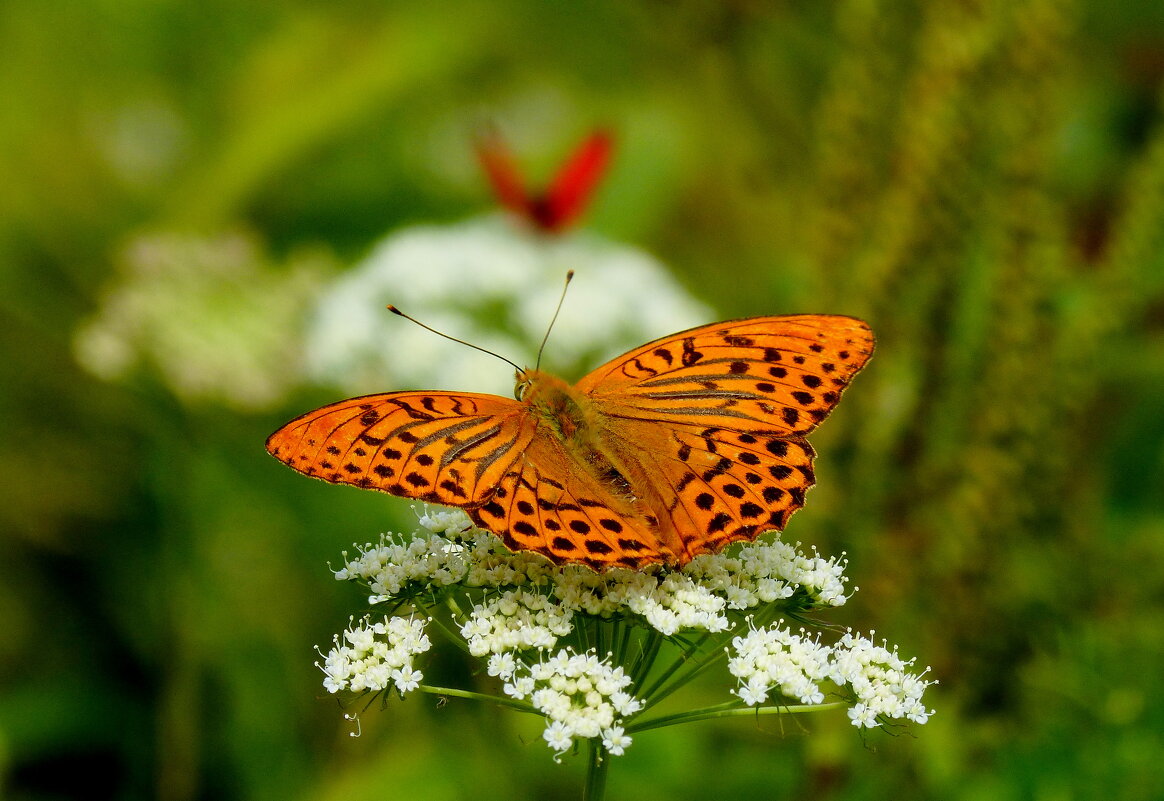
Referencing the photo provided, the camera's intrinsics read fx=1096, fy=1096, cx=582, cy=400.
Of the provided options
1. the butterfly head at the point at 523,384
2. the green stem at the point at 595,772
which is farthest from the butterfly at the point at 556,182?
the green stem at the point at 595,772

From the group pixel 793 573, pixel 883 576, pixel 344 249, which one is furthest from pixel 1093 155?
pixel 793 573

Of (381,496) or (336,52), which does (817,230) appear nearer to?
(381,496)

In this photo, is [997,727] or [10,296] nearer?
[997,727]

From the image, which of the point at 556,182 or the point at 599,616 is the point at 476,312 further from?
the point at 599,616

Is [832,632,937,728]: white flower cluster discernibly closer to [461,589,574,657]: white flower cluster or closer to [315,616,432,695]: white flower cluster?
[461,589,574,657]: white flower cluster

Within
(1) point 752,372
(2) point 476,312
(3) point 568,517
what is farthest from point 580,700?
(2) point 476,312

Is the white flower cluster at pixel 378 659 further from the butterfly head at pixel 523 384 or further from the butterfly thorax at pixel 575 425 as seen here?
the butterfly head at pixel 523 384

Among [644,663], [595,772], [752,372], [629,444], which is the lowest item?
[595,772]
